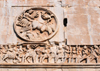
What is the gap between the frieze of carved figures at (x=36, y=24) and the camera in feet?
31.2

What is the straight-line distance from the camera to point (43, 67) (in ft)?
29.6

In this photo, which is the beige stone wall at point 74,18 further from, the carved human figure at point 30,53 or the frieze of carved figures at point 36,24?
the carved human figure at point 30,53

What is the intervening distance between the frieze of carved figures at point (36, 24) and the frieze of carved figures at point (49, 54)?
346mm

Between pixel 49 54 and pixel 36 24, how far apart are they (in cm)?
109

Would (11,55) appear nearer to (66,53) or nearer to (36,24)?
(36,24)

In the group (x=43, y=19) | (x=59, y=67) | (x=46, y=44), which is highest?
(x=43, y=19)

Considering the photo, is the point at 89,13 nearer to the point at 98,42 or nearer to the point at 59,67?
the point at 98,42

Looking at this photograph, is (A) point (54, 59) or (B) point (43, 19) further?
(B) point (43, 19)

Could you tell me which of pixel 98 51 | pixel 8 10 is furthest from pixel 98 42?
pixel 8 10

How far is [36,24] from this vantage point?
31.7 ft

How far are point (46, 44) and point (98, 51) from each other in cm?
160

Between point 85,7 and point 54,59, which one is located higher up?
point 85,7

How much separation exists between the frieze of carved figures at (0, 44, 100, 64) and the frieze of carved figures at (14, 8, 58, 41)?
0.35m

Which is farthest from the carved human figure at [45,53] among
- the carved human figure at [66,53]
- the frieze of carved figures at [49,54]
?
the carved human figure at [66,53]
